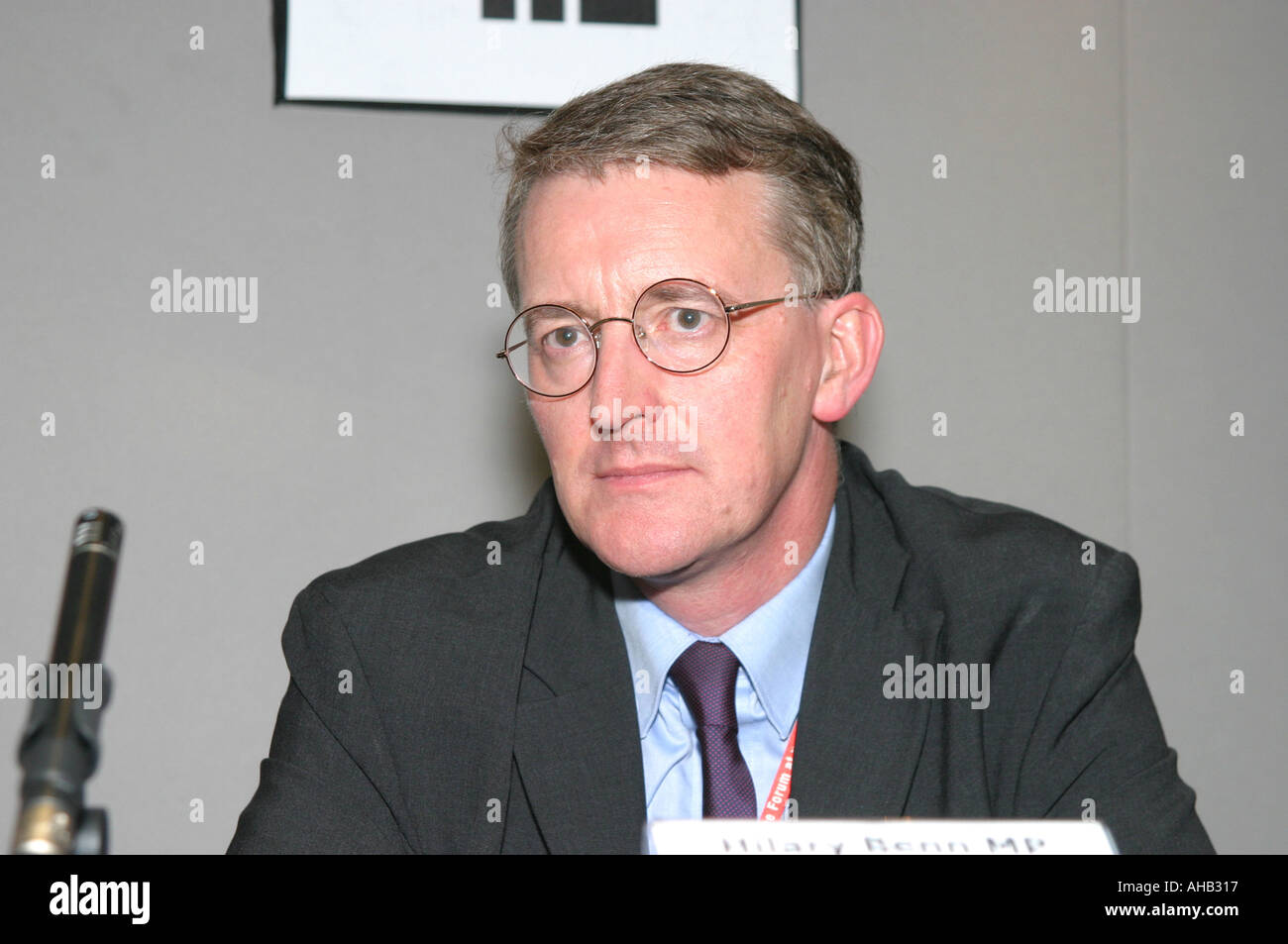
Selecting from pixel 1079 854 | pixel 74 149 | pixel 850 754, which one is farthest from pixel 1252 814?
pixel 74 149

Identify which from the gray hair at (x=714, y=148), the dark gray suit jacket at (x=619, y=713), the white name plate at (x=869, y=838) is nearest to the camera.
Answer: the white name plate at (x=869, y=838)

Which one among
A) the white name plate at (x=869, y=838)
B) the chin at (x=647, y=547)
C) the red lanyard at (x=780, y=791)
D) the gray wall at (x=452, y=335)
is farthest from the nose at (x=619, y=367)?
the gray wall at (x=452, y=335)

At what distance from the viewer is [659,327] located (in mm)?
1497

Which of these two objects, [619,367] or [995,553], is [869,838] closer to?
[619,367]

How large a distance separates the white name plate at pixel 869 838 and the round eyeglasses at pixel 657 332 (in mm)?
795

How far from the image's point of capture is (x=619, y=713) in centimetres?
152

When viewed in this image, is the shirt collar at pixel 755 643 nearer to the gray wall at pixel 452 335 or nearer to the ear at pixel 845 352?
the ear at pixel 845 352

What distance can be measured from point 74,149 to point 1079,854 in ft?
7.02

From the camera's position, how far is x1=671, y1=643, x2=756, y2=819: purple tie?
1.46 m

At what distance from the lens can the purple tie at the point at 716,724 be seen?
57.6 inches

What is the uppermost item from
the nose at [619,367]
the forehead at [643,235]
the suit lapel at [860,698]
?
the forehead at [643,235]

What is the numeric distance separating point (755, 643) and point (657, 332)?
16.2 inches

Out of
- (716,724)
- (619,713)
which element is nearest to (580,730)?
(619,713)
